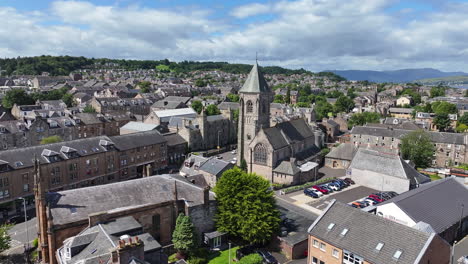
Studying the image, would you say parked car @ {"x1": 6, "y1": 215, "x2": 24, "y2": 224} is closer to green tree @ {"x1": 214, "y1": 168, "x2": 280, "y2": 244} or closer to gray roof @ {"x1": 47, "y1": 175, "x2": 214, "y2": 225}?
gray roof @ {"x1": 47, "y1": 175, "x2": 214, "y2": 225}

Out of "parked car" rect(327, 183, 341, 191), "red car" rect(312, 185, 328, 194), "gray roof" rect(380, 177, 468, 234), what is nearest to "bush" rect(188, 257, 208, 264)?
"gray roof" rect(380, 177, 468, 234)

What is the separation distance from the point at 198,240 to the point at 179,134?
47.8 meters

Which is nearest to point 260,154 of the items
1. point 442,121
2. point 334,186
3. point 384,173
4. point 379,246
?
point 334,186

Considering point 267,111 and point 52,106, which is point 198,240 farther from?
point 52,106

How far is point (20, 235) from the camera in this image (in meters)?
39.6

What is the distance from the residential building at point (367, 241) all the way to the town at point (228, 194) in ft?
0.35

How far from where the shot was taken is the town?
28.6m

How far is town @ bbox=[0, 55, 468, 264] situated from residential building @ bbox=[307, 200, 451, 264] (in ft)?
0.35

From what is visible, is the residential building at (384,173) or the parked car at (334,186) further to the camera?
the parked car at (334,186)

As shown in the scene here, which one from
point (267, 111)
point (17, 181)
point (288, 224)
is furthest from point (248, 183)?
point (17, 181)

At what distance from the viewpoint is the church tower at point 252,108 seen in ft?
199

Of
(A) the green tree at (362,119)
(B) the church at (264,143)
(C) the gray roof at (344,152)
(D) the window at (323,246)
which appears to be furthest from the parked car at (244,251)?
(A) the green tree at (362,119)

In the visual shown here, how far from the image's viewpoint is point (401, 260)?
25.3m

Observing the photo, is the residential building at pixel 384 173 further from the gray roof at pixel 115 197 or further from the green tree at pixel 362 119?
the green tree at pixel 362 119
